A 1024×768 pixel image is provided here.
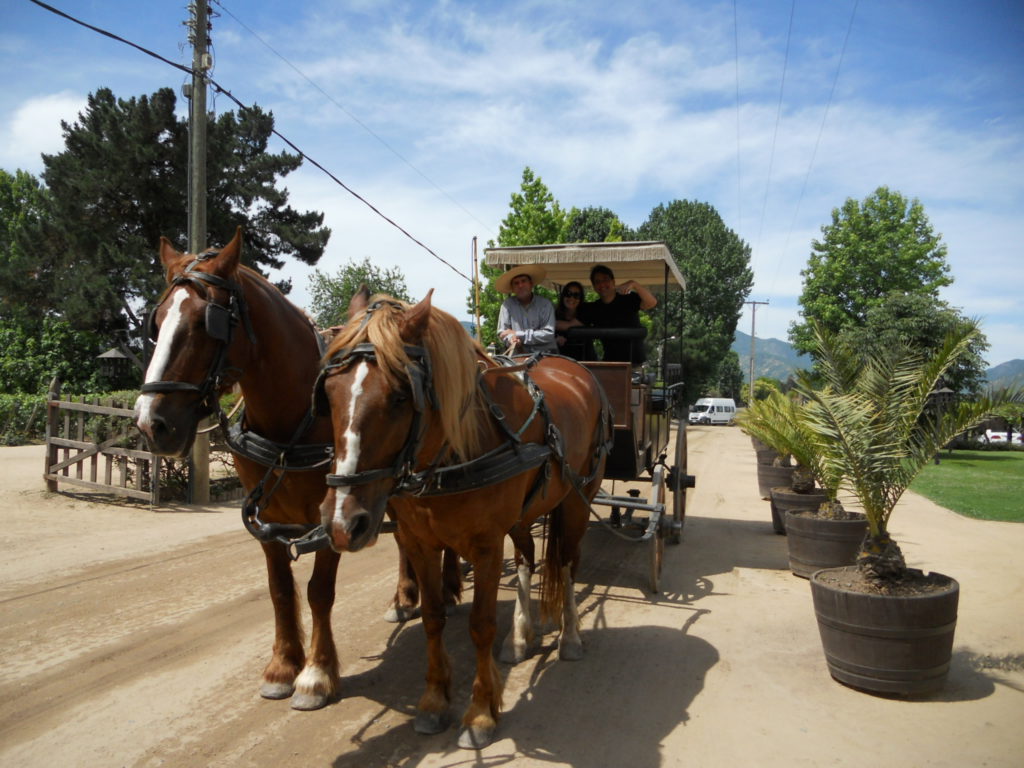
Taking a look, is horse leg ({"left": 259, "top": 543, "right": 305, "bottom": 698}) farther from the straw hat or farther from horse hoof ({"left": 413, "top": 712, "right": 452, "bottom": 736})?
the straw hat

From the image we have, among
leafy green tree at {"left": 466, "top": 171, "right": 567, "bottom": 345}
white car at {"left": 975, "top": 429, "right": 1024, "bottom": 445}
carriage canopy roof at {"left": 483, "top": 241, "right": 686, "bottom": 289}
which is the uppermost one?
leafy green tree at {"left": 466, "top": 171, "right": 567, "bottom": 345}

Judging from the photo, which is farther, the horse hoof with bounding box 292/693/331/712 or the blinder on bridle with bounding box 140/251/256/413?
the horse hoof with bounding box 292/693/331/712

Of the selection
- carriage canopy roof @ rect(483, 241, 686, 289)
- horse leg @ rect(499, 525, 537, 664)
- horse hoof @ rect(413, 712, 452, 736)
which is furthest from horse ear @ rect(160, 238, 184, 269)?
carriage canopy roof @ rect(483, 241, 686, 289)

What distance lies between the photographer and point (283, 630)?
3674 mm

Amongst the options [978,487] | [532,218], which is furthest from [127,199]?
[978,487]

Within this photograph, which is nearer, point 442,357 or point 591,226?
point 442,357

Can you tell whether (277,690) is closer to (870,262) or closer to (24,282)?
(24,282)

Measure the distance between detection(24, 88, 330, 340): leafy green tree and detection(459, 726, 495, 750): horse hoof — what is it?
1954 cm

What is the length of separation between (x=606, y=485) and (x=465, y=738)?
9920 millimetres

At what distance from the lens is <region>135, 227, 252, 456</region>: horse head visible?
269 cm

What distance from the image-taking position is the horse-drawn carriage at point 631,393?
542 cm

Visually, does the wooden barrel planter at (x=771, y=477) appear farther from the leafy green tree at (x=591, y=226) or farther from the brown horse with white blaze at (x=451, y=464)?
the leafy green tree at (x=591, y=226)

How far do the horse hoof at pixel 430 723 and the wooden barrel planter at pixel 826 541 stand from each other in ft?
13.9

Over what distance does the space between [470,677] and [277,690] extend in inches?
43.8
